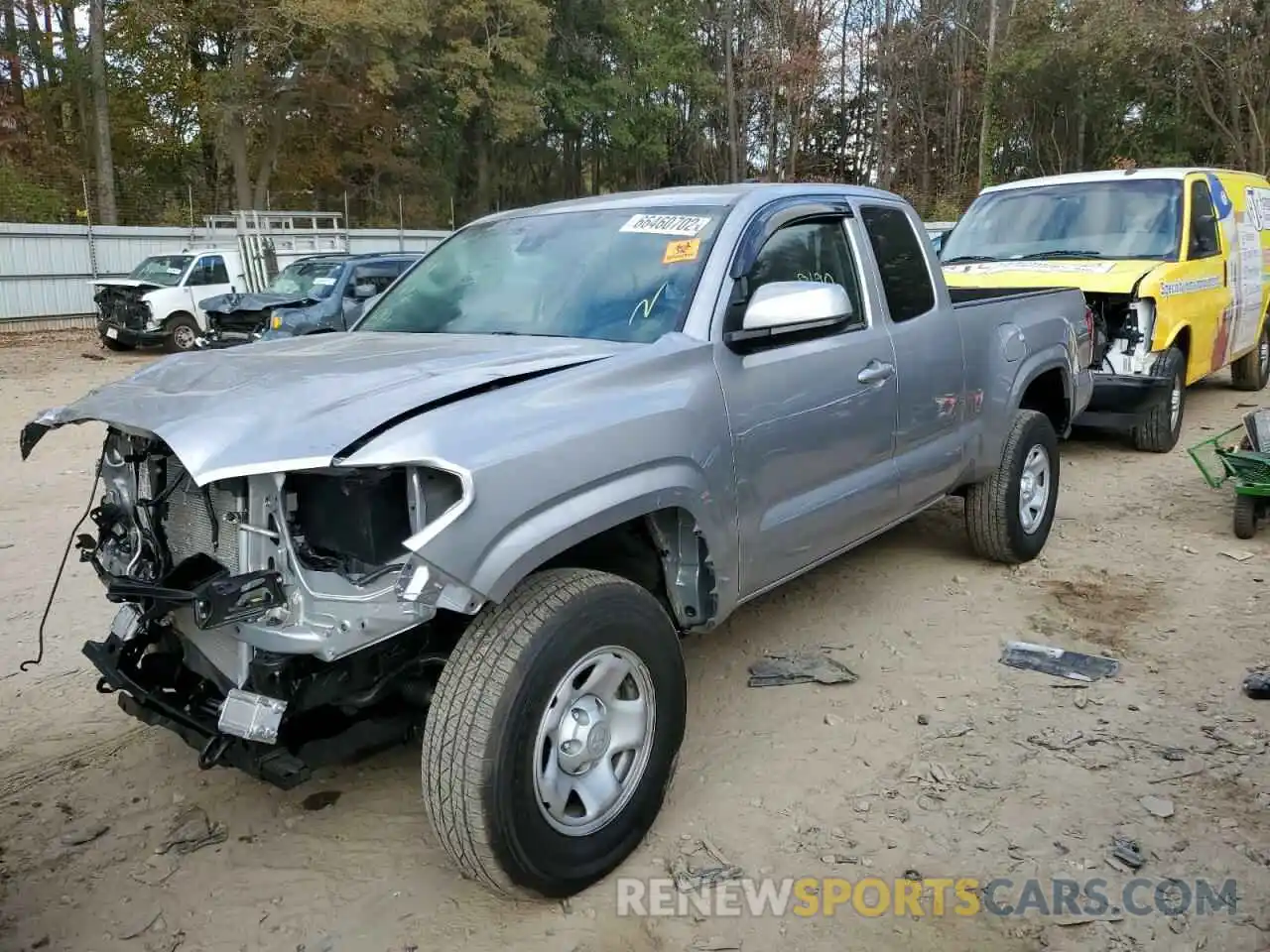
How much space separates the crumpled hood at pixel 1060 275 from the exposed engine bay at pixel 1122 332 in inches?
3.8

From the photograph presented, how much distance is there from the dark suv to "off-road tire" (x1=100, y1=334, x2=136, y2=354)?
Answer: 285 cm

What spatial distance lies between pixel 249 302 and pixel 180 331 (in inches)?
144

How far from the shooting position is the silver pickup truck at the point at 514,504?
8.38 ft

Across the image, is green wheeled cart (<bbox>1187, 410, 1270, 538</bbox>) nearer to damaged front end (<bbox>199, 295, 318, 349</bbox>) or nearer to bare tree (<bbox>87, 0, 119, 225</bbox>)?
damaged front end (<bbox>199, 295, 318, 349</bbox>)

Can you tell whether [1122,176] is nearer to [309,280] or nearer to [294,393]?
[294,393]

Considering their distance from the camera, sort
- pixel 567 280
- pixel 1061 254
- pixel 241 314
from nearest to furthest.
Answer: pixel 567 280, pixel 1061 254, pixel 241 314

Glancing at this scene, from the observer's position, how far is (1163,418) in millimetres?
7902

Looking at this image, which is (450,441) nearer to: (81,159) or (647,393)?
(647,393)

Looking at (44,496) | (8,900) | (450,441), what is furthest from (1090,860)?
(44,496)

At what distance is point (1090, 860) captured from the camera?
300 centimetres

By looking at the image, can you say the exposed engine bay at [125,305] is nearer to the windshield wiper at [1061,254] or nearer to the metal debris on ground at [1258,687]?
the windshield wiper at [1061,254]

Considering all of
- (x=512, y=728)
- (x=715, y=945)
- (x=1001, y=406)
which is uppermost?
(x=1001, y=406)

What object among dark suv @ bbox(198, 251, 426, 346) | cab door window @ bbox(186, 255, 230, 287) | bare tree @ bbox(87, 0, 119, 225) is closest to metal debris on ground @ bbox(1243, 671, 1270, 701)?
dark suv @ bbox(198, 251, 426, 346)

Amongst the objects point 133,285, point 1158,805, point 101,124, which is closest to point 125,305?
point 133,285
